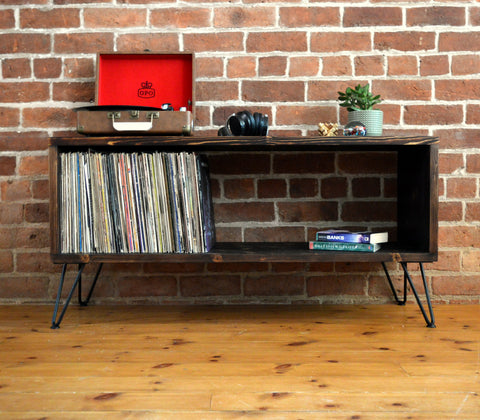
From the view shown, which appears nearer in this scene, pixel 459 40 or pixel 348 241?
pixel 348 241

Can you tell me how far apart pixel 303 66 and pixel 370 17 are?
325mm

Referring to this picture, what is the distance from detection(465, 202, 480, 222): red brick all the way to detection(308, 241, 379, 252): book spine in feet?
1.76

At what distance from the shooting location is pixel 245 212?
1.92 metres

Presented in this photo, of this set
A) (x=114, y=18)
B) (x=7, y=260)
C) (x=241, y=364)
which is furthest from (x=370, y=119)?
(x=7, y=260)

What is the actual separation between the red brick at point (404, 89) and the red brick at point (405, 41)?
0.13 m

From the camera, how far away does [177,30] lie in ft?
6.23

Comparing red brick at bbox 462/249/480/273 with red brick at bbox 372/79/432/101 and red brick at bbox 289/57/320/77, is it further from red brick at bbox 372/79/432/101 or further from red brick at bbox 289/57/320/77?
red brick at bbox 289/57/320/77

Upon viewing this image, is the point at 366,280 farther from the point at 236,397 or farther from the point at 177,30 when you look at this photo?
the point at 177,30

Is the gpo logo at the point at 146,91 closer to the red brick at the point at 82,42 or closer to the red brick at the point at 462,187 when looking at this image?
the red brick at the point at 82,42

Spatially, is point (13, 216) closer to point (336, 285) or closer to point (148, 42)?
point (148, 42)

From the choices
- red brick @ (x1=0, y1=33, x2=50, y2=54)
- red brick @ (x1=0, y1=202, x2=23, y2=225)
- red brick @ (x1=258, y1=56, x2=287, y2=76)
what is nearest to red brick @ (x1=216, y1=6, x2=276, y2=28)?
red brick @ (x1=258, y1=56, x2=287, y2=76)

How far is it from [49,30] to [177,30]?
20.1 inches

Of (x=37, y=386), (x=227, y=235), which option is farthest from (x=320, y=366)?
(x=227, y=235)

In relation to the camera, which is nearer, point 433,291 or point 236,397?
point 236,397
